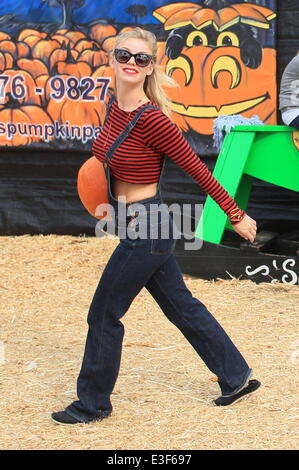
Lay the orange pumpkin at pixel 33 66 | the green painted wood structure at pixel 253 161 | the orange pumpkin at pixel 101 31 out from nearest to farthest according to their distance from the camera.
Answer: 1. the green painted wood structure at pixel 253 161
2. the orange pumpkin at pixel 101 31
3. the orange pumpkin at pixel 33 66

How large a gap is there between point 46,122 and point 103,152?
406cm

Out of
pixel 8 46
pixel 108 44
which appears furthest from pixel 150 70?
pixel 8 46

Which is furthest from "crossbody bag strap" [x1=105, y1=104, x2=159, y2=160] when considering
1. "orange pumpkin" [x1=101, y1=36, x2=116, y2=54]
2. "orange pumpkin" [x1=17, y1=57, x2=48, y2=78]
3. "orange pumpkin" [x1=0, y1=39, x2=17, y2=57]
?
"orange pumpkin" [x1=0, y1=39, x2=17, y2=57]

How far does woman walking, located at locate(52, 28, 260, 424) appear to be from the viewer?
364 centimetres

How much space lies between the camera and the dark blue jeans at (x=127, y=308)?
12.2 ft

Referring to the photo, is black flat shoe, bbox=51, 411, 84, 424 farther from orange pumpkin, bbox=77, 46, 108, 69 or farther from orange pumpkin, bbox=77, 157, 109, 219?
orange pumpkin, bbox=77, 46, 108, 69

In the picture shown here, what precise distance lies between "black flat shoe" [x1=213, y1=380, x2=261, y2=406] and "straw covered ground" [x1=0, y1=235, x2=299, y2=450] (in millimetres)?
43

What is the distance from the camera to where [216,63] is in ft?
23.3

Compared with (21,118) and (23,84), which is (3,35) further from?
(21,118)

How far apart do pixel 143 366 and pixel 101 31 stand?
3680 mm

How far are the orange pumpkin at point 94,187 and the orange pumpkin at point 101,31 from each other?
3712 mm

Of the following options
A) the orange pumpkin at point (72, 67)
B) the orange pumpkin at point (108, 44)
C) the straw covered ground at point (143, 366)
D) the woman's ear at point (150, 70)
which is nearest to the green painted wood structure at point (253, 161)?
the straw covered ground at point (143, 366)

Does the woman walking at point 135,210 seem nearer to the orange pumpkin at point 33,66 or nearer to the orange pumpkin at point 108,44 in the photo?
the orange pumpkin at point 108,44
